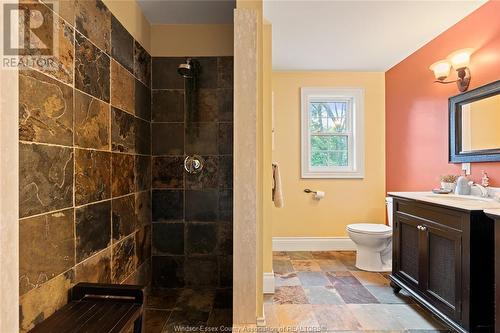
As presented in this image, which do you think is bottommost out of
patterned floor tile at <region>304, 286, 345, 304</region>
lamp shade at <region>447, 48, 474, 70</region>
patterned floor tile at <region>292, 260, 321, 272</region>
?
patterned floor tile at <region>292, 260, 321, 272</region>

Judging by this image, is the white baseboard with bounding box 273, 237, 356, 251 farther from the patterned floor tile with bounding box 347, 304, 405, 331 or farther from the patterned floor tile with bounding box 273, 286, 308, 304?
the patterned floor tile with bounding box 347, 304, 405, 331

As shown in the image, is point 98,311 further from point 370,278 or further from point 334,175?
point 334,175

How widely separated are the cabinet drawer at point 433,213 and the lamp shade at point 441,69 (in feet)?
3.86

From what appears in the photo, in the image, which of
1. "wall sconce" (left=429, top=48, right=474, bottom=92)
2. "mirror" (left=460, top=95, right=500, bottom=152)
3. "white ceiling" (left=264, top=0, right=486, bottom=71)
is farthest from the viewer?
"wall sconce" (left=429, top=48, right=474, bottom=92)

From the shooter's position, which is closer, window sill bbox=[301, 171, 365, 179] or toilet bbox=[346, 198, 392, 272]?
toilet bbox=[346, 198, 392, 272]

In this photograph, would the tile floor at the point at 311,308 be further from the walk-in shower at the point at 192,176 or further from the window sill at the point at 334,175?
the window sill at the point at 334,175

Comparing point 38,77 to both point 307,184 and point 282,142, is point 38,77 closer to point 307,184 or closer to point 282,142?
point 282,142

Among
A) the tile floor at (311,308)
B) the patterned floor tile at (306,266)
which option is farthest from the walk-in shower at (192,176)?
the patterned floor tile at (306,266)

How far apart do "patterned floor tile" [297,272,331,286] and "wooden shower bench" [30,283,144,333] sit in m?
1.70

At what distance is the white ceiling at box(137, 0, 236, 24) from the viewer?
2.10 meters

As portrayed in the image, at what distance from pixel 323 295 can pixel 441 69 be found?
2.22 meters

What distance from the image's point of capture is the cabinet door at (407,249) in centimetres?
211

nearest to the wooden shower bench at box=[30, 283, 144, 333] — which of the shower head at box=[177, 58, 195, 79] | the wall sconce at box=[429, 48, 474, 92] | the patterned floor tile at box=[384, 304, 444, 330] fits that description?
the shower head at box=[177, 58, 195, 79]

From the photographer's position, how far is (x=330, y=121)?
3693 millimetres
